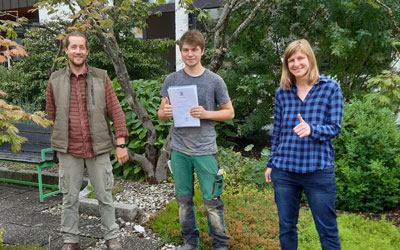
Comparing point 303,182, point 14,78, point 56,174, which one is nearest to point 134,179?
point 56,174

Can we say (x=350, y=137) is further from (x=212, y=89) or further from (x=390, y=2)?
(x=390, y=2)

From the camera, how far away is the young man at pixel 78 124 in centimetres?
325

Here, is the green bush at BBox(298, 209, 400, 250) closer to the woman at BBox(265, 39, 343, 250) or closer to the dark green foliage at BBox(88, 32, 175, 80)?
the woman at BBox(265, 39, 343, 250)

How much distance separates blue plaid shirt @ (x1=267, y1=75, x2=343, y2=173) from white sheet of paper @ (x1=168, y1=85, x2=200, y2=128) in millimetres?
750

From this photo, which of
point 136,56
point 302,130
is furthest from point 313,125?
point 136,56

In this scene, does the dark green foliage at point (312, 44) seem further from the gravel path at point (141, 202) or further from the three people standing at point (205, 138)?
the three people standing at point (205, 138)

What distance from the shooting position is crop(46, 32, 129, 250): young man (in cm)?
325

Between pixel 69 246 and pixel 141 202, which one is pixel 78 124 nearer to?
pixel 69 246

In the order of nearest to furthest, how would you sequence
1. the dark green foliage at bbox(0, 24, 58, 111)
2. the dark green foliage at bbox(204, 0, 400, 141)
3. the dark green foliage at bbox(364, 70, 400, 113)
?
1. the dark green foliage at bbox(364, 70, 400, 113)
2. the dark green foliage at bbox(204, 0, 400, 141)
3. the dark green foliage at bbox(0, 24, 58, 111)

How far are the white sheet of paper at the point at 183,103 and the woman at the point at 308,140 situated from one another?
71 cm

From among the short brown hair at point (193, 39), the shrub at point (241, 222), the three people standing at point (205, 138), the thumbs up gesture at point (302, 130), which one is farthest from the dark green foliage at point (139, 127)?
the thumbs up gesture at point (302, 130)

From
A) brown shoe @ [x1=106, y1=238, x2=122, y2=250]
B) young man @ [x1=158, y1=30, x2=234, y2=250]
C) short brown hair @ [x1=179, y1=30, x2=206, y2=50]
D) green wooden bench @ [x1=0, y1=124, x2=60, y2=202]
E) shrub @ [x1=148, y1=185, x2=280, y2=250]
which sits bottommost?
brown shoe @ [x1=106, y1=238, x2=122, y2=250]

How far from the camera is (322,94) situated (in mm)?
2494

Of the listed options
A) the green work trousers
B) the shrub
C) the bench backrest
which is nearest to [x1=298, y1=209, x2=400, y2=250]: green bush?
the shrub
